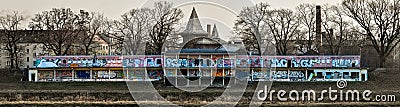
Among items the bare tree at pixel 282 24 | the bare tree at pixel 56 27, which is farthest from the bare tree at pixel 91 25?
the bare tree at pixel 282 24

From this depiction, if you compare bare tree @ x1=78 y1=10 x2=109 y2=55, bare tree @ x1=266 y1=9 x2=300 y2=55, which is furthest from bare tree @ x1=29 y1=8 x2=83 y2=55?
bare tree @ x1=266 y1=9 x2=300 y2=55

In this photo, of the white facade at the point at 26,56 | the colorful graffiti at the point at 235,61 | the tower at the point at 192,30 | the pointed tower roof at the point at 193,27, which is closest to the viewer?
the colorful graffiti at the point at 235,61

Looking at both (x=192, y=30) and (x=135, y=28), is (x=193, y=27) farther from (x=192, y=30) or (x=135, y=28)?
(x=135, y=28)

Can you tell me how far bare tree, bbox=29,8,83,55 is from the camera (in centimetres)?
6981

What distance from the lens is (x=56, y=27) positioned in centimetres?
7106

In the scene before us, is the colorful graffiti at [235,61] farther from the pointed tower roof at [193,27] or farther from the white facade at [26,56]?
the white facade at [26,56]

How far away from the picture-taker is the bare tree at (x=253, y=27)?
68875 mm

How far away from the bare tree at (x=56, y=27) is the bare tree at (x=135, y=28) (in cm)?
565

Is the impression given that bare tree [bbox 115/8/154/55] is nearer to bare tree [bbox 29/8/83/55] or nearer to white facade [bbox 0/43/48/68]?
bare tree [bbox 29/8/83/55]

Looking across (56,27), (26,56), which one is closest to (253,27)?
(56,27)

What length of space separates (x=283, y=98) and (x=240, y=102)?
134 inches

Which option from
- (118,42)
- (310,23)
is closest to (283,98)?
(310,23)

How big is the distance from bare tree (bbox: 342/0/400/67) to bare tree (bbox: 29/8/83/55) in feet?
106

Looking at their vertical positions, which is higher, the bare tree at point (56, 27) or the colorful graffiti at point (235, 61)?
the bare tree at point (56, 27)
